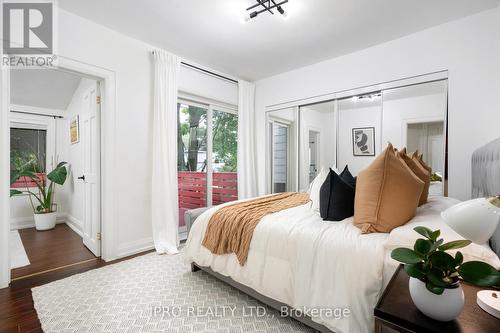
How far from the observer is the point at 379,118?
3.09 meters

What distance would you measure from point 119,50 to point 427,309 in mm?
3533

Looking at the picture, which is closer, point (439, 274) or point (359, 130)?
point (439, 274)

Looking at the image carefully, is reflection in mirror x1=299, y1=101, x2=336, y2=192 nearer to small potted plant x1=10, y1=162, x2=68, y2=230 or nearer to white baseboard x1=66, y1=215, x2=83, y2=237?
white baseboard x1=66, y1=215, x2=83, y2=237

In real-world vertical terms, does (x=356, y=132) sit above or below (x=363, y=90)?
below

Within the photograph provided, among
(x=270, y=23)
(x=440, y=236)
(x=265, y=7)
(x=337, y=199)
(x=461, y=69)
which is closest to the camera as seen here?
(x=440, y=236)

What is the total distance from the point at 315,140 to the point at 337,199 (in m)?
2.21

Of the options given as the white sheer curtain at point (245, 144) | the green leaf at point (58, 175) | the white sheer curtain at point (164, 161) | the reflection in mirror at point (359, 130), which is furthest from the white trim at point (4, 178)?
the reflection in mirror at point (359, 130)

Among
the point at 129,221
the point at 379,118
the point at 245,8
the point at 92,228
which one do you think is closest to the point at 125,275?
the point at 129,221

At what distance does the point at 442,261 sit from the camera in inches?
30.4

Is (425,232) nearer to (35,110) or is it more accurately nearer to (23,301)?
(23,301)

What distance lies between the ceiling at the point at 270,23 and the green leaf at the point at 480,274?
2461mm

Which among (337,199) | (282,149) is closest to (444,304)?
(337,199)

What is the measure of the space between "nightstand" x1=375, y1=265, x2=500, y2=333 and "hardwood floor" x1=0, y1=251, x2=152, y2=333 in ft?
7.01

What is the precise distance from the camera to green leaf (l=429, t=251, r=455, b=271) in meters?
0.76
